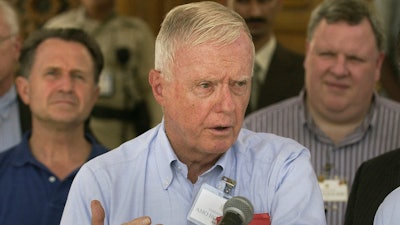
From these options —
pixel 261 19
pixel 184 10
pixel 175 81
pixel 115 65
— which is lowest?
pixel 115 65

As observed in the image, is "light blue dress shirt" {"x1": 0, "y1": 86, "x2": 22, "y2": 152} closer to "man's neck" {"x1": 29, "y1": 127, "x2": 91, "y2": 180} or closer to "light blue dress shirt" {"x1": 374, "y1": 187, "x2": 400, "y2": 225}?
"man's neck" {"x1": 29, "y1": 127, "x2": 91, "y2": 180}

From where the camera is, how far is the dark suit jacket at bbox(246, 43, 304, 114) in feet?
15.5

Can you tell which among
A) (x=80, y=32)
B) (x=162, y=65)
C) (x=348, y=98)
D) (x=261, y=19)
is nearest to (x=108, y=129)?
(x=261, y=19)

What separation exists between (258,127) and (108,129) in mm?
1613

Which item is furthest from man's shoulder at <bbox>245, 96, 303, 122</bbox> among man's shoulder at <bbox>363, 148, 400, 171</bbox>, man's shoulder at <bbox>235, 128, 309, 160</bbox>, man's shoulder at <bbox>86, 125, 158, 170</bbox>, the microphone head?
the microphone head

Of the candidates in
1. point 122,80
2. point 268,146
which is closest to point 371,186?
point 268,146

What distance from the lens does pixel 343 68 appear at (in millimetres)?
3881

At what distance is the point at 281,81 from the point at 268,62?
0.62 feet

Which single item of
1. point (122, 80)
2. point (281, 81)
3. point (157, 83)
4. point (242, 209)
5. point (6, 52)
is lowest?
point (122, 80)

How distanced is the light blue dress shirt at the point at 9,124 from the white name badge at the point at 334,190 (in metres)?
1.51

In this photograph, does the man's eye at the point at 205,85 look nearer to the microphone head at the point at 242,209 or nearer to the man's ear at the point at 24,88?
the microphone head at the point at 242,209

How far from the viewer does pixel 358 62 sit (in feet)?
12.8

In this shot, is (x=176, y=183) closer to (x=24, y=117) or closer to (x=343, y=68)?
(x=343, y=68)

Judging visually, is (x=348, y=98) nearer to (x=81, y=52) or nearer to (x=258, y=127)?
(x=258, y=127)
